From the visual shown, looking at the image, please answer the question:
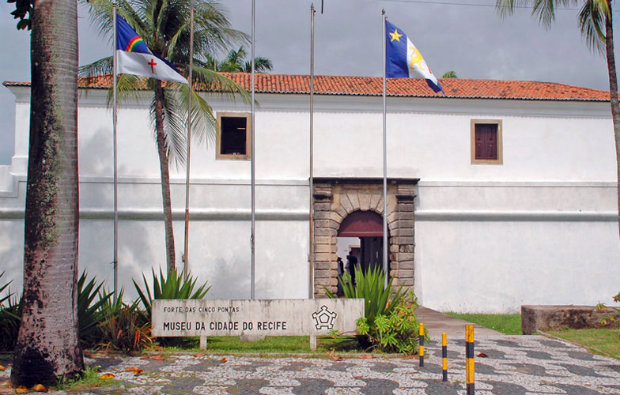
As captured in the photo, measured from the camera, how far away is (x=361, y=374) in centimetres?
793

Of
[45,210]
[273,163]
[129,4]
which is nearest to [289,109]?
[273,163]

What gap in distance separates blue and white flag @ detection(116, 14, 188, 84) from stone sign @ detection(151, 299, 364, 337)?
4970 millimetres

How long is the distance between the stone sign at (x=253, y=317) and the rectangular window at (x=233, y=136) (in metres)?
8.95

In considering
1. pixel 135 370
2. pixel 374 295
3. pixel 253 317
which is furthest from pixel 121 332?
pixel 374 295

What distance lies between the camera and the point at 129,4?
14664 mm

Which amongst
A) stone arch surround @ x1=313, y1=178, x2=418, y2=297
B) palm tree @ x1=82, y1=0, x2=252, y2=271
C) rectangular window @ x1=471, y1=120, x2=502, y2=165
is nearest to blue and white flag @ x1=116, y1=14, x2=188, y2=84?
palm tree @ x1=82, y1=0, x2=252, y2=271

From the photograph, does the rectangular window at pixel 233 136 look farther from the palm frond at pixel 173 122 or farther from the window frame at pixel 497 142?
the window frame at pixel 497 142

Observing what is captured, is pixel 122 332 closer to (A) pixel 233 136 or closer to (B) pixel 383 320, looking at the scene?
(B) pixel 383 320

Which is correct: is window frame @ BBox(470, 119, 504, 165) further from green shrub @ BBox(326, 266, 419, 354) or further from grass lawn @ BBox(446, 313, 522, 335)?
green shrub @ BBox(326, 266, 419, 354)

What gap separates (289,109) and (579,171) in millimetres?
8838

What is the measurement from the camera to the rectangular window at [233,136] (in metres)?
18.0

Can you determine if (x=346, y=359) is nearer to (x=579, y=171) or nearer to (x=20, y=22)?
(x=20, y=22)

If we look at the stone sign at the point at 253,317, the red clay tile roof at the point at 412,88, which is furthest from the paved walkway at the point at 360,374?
the red clay tile roof at the point at 412,88

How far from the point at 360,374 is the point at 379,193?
34.3 feet
